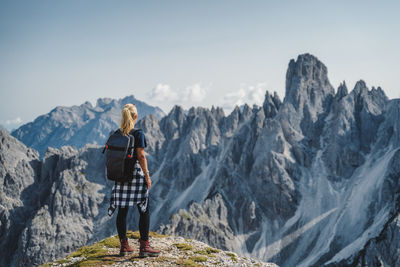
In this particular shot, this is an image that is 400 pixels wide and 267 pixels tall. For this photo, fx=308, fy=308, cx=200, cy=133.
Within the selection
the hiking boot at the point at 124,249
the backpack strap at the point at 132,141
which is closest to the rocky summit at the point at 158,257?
the hiking boot at the point at 124,249

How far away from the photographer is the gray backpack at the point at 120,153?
12727mm

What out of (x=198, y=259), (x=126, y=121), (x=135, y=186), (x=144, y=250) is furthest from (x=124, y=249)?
(x=126, y=121)

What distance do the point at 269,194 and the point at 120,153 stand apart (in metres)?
155

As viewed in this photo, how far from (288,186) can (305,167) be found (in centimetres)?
1998

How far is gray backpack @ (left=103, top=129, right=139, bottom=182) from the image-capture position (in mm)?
12727

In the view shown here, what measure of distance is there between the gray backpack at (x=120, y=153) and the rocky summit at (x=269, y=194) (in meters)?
110

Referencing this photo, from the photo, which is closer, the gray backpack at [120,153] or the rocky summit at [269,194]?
the gray backpack at [120,153]

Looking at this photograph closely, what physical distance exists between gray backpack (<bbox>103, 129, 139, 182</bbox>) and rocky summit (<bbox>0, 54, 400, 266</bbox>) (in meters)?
110

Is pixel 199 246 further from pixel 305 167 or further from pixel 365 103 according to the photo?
pixel 365 103

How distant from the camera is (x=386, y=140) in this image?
528 ft

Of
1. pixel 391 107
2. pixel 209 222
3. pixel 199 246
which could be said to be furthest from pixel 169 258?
pixel 391 107

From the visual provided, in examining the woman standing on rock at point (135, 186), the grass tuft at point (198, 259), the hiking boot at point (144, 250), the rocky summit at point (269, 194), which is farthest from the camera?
the rocky summit at point (269, 194)

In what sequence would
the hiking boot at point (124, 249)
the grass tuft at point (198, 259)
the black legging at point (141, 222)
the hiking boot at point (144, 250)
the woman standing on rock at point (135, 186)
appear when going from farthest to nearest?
the grass tuft at point (198, 259) → the hiking boot at point (124, 249) → the hiking boot at point (144, 250) → the black legging at point (141, 222) → the woman standing on rock at point (135, 186)

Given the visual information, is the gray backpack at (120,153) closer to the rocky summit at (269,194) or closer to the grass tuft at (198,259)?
the grass tuft at (198,259)
